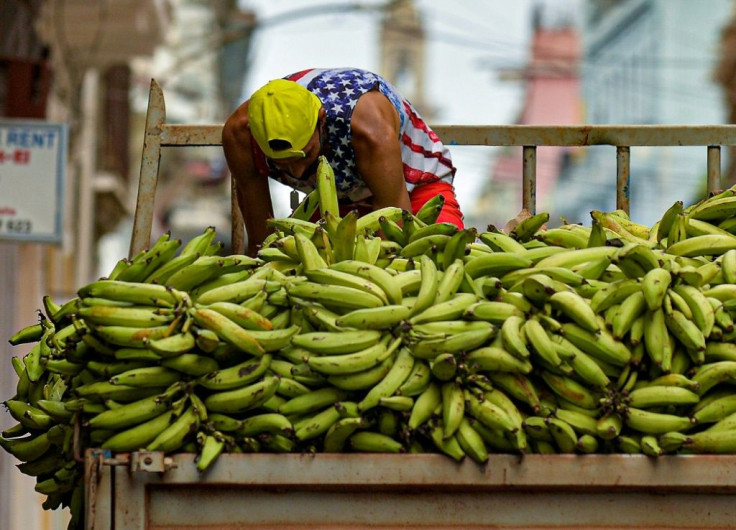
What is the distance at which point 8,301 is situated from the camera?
1312 centimetres

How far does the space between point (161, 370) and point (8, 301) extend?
34.6 feet

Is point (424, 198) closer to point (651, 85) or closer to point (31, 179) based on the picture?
point (31, 179)

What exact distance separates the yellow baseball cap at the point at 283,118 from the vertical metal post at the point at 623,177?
1369mm

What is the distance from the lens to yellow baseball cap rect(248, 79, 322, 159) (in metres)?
4.25

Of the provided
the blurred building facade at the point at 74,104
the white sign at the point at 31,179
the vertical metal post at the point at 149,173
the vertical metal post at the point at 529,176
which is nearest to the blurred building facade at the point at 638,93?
the blurred building facade at the point at 74,104

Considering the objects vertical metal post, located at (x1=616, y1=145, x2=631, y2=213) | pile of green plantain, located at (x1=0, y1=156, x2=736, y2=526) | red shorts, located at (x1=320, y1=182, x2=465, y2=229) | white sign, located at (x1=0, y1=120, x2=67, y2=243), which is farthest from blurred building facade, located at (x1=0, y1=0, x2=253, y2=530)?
pile of green plantain, located at (x1=0, y1=156, x2=736, y2=526)

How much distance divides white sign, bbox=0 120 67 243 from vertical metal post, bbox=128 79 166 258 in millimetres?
5214

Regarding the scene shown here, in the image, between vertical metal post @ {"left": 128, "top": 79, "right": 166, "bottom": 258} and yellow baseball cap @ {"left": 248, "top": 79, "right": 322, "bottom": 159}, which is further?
vertical metal post @ {"left": 128, "top": 79, "right": 166, "bottom": 258}

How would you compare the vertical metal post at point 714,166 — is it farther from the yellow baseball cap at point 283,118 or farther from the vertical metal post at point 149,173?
the vertical metal post at point 149,173

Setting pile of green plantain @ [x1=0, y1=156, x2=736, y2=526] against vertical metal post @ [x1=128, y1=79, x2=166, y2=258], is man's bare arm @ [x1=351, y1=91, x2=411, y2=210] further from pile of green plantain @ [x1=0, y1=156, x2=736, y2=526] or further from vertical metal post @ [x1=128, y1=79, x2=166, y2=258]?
Answer: pile of green plantain @ [x1=0, y1=156, x2=736, y2=526]

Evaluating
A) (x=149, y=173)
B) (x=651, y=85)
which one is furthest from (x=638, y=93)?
(x=149, y=173)

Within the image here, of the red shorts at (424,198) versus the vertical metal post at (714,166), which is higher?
the vertical metal post at (714,166)

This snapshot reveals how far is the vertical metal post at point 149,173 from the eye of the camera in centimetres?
476

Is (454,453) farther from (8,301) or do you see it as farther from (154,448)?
(8,301)
